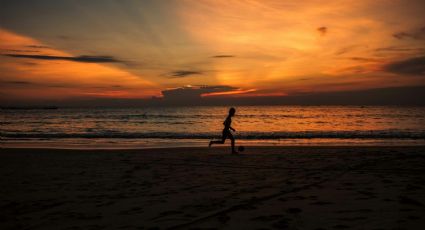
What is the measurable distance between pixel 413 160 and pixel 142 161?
9.11 m

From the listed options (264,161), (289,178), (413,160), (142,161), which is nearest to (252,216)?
(289,178)

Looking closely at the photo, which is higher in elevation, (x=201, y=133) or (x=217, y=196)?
(x=217, y=196)

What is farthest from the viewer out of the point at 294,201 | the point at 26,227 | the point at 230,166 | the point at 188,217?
the point at 230,166

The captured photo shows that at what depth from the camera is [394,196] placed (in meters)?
6.23

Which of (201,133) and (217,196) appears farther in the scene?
(201,133)

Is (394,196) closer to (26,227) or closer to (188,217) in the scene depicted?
(188,217)

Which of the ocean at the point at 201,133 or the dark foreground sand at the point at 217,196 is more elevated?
the dark foreground sand at the point at 217,196

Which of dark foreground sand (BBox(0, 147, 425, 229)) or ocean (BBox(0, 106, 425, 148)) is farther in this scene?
ocean (BBox(0, 106, 425, 148))

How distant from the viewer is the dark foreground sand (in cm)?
495

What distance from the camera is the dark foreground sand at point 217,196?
495cm

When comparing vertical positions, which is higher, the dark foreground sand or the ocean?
the dark foreground sand

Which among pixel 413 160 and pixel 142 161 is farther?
pixel 142 161

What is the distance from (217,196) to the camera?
653 centimetres

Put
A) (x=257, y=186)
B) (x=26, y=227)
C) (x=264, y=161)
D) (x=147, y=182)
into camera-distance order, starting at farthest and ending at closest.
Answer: (x=264, y=161) → (x=147, y=182) → (x=257, y=186) → (x=26, y=227)
